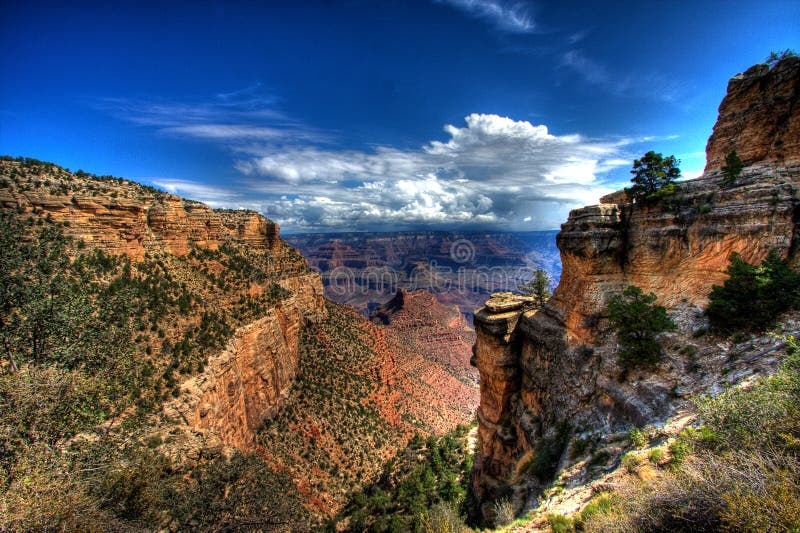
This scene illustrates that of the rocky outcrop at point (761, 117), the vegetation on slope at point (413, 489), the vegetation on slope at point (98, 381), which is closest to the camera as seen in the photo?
the vegetation on slope at point (98, 381)

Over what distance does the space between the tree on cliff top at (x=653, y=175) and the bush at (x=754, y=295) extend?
6.68 meters

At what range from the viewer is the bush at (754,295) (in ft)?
46.7

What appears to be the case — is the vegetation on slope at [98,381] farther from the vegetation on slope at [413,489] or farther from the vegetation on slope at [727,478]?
the vegetation on slope at [727,478]

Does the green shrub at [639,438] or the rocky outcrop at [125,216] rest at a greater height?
the rocky outcrop at [125,216]

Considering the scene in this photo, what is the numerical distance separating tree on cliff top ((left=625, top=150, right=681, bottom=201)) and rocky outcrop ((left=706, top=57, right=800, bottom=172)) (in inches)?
132

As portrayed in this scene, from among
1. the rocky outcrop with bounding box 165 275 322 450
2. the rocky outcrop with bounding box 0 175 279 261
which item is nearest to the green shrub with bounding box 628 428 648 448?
the rocky outcrop with bounding box 165 275 322 450

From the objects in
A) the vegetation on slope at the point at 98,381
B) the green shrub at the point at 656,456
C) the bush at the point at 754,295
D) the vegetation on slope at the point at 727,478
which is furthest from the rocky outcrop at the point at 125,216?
the bush at the point at 754,295

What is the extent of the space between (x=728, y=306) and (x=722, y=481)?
13.6 metres

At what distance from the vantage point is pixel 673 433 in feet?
38.8

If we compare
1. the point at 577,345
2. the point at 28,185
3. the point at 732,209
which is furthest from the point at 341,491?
the point at 732,209

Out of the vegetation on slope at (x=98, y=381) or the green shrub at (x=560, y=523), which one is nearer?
the green shrub at (x=560, y=523)

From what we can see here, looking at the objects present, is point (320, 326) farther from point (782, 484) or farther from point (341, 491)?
point (782, 484)

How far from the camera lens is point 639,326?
17.5 m

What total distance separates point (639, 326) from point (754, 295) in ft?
15.9
